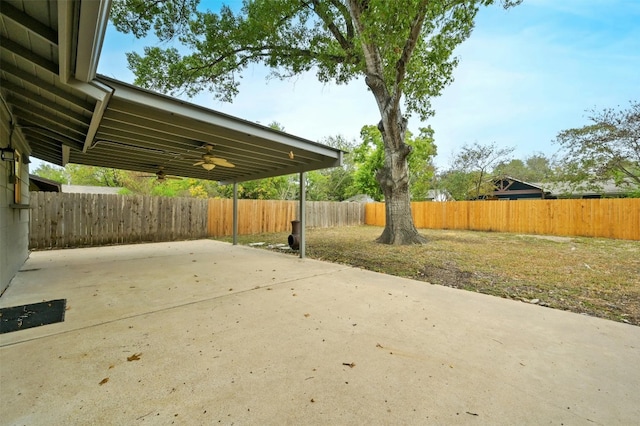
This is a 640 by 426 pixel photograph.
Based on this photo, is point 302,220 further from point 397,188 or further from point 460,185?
point 460,185

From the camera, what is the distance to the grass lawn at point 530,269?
10.6 feet

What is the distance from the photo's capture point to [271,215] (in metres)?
11.8

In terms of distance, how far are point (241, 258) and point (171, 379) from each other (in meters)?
4.31

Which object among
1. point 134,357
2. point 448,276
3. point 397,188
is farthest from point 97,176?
point 448,276

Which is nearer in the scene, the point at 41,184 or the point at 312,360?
the point at 312,360

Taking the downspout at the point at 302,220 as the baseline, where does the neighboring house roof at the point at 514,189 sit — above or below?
above

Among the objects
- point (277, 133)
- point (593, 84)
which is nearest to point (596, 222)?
point (593, 84)

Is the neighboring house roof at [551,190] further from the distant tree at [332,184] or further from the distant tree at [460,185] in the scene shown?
the distant tree at [332,184]

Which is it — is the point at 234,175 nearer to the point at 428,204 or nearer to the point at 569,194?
the point at 428,204

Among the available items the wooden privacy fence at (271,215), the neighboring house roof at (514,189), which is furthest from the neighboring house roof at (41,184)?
the neighboring house roof at (514,189)

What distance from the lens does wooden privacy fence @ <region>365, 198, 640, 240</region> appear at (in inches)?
360

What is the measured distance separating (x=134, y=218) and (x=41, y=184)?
2.52 meters

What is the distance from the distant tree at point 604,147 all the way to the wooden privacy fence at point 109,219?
16.6 m

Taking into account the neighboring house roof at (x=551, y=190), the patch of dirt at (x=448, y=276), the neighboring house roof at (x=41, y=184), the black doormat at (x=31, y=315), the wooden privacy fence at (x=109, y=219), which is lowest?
the patch of dirt at (x=448, y=276)
